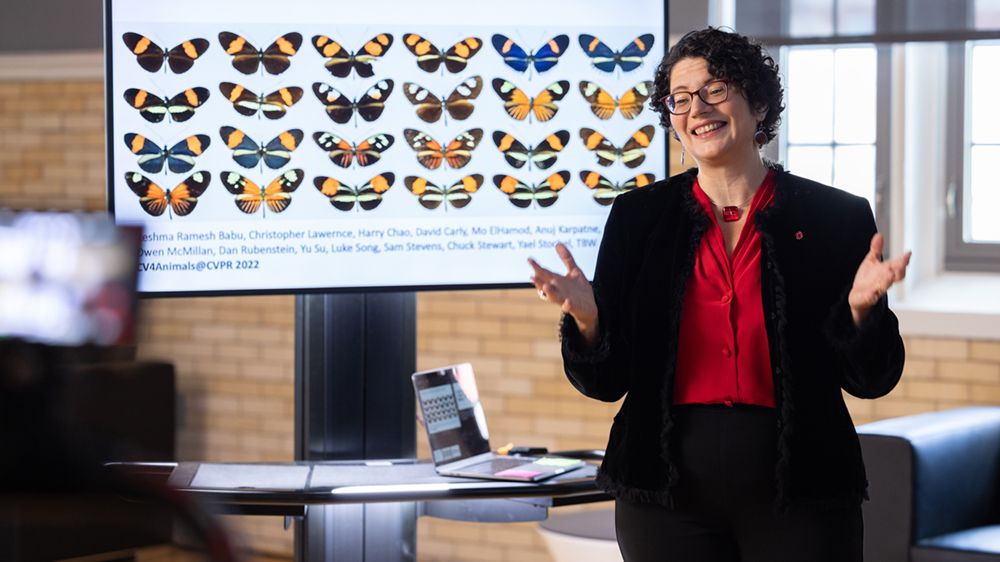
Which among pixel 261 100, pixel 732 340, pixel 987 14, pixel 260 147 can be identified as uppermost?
pixel 987 14

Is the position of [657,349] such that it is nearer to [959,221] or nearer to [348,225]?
[348,225]

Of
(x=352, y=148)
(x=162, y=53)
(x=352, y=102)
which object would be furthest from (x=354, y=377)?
(x=162, y=53)

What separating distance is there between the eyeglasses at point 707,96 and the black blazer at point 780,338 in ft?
0.44

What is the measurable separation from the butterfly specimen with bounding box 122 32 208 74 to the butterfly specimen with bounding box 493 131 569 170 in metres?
0.69

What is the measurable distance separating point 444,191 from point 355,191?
0.21 m

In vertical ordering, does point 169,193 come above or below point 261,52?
below

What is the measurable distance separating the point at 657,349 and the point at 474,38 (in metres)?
1.16

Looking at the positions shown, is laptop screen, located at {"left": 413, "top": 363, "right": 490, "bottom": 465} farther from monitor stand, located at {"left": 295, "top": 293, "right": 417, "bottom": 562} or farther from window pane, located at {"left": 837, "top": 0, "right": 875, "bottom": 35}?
window pane, located at {"left": 837, "top": 0, "right": 875, "bottom": 35}

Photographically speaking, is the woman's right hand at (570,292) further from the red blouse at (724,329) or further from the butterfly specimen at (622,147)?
the butterfly specimen at (622,147)

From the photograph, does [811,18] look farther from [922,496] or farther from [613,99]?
[922,496]

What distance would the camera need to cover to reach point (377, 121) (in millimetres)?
2750

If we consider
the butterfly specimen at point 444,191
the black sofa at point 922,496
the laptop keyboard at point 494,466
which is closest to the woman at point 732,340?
the laptop keyboard at point 494,466

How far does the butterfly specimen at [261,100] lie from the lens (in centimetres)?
266

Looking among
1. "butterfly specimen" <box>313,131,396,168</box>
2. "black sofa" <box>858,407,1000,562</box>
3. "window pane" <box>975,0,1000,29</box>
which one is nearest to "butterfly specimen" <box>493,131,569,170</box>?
"butterfly specimen" <box>313,131,396,168</box>
